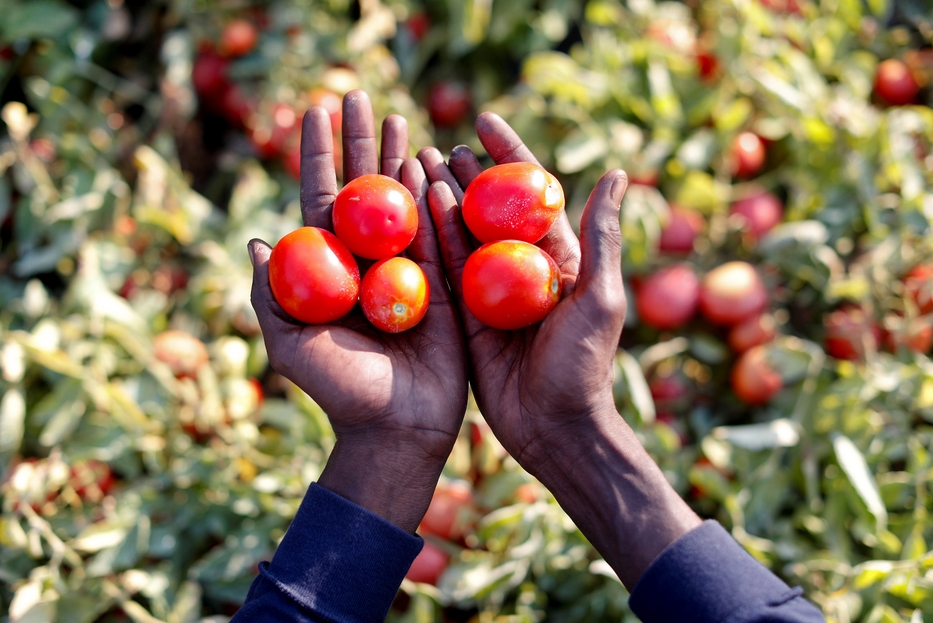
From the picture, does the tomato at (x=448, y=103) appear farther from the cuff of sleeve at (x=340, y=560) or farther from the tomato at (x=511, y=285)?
the cuff of sleeve at (x=340, y=560)

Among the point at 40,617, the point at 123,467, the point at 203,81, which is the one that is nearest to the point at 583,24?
the point at 203,81

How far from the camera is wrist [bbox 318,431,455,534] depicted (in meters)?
1.45

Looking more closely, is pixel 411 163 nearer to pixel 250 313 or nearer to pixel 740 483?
pixel 250 313

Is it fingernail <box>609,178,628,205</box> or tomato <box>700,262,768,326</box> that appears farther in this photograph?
tomato <box>700,262,768,326</box>

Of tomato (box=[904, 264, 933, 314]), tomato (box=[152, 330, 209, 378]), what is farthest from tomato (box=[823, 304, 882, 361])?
tomato (box=[152, 330, 209, 378])

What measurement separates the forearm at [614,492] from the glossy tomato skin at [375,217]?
0.57 meters

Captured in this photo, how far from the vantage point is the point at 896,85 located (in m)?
2.70

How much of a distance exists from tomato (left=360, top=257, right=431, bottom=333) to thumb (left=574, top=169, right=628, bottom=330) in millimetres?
347

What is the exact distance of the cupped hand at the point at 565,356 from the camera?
4.59 feet

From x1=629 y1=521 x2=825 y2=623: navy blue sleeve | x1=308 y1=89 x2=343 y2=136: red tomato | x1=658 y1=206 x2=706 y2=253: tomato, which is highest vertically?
x1=629 y1=521 x2=825 y2=623: navy blue sleeve

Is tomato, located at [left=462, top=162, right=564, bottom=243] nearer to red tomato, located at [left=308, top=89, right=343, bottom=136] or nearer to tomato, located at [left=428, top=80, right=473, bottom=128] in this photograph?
red tomato, located at [left=308, top=89, right=343, bottom=136]

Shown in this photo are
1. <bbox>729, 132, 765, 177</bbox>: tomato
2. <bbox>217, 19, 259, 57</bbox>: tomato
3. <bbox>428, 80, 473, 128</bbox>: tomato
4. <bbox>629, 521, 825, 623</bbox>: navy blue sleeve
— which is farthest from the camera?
<bbox>428, 80, 473, 128</bbox>: tomato

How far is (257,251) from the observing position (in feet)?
5.25

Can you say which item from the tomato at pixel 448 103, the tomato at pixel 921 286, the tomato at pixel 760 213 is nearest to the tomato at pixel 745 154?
the tomato at pixel 760 213
